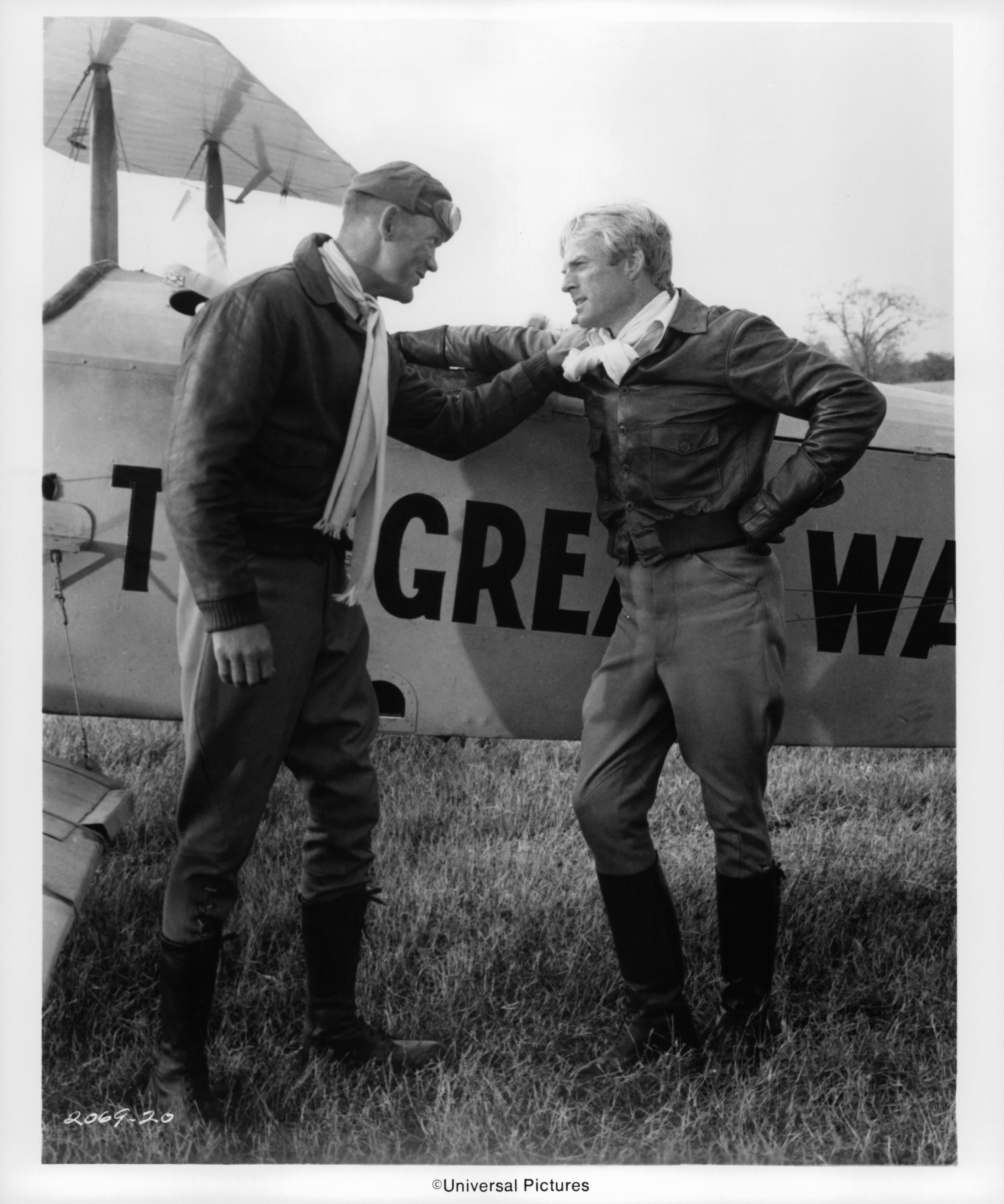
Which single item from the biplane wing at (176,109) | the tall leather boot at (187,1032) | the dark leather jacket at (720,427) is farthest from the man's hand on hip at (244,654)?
the biplane wing at (176,109)

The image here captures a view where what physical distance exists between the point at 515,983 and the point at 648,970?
472 millimetres

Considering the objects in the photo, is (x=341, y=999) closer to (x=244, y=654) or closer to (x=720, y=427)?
(x=244, y=654)

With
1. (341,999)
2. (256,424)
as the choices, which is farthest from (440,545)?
(341,999)

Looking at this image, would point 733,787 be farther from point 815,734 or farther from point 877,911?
point 877,911

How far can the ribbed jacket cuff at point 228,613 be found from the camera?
7.61 feet

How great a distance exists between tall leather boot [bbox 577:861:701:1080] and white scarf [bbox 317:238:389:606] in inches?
37.1

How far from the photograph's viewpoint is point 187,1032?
251 centimetres

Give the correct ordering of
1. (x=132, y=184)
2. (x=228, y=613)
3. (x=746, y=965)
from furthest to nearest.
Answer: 1. (x=132, y=184)
2. (x=746, y=965)
3. (x=228, y=613)

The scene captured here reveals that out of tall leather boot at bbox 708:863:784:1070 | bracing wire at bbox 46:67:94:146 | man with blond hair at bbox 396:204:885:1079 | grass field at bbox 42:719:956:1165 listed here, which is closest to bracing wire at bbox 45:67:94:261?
bracing wire at bbox 46:67:94:146

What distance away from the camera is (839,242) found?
3062mm

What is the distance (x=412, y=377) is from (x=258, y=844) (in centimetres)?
150

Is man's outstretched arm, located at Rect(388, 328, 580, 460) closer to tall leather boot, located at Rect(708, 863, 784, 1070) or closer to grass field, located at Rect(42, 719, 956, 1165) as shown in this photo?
grass field, located at Rect(42, 719, 956, 1165)

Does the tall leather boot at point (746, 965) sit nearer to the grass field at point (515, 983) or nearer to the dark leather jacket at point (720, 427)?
the grass field at point (515, 983)

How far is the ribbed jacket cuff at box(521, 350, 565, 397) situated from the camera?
2775mm
